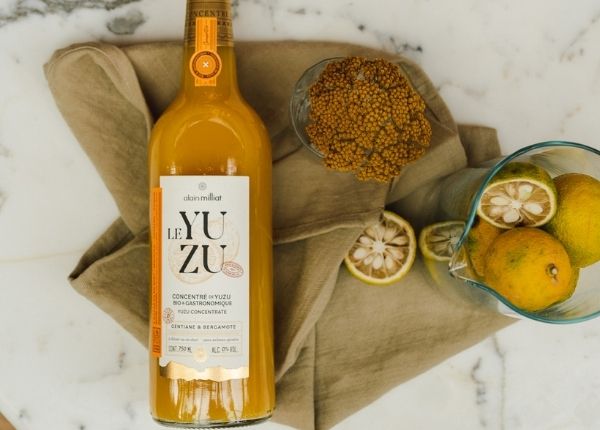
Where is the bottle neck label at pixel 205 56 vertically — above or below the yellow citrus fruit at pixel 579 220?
above

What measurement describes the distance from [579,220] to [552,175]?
0.07 meters

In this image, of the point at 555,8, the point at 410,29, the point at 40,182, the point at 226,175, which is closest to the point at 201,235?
the point at 226,175

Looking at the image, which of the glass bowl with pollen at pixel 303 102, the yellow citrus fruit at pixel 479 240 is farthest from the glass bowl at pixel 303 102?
the yellow citrus fruit at pixel 479 240

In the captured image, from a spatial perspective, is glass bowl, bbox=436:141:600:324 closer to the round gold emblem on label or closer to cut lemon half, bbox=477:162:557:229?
cut lemon half, bbox=477:162:557:229

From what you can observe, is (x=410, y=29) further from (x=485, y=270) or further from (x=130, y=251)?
(x=130, y=251)

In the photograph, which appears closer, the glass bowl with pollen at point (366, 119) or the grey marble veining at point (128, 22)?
the glass bowl with pollen at point (366, 119)

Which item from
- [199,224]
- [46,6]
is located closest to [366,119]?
[199,224]

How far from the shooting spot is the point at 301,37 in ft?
3.18

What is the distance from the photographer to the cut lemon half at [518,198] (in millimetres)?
772

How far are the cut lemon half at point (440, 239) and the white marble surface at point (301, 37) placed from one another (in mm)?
193

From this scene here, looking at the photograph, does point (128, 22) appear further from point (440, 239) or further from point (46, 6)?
point (440, 239)

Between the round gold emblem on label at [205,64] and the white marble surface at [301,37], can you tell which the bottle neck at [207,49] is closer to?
the round gold emblem on label at [205,64]

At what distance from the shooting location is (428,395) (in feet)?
3.31

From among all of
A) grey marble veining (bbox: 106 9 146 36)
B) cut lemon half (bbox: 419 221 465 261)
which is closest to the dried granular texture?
cut lemon half (bbox: 419 221 465 261)
